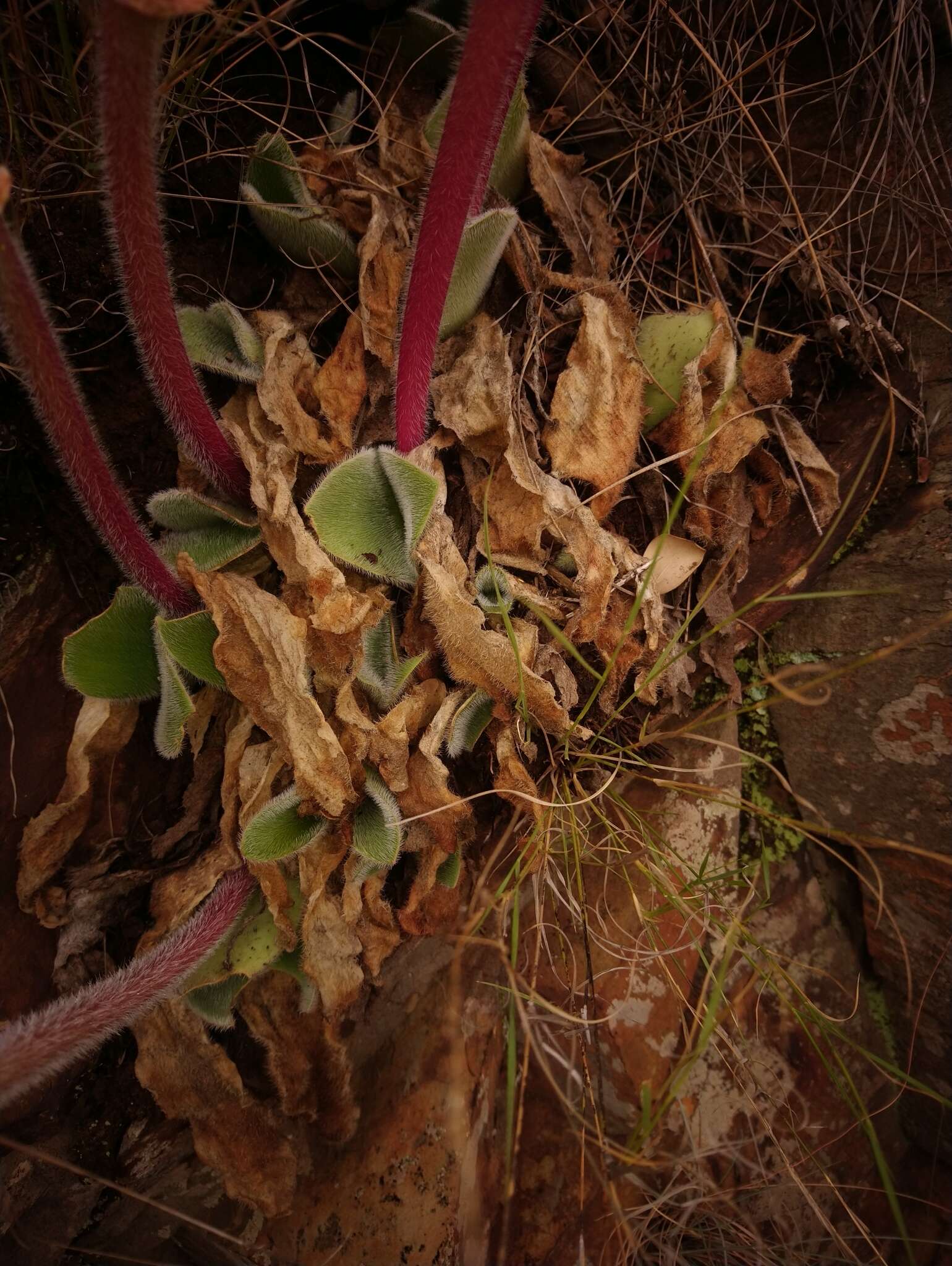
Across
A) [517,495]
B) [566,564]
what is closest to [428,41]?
[517,495]

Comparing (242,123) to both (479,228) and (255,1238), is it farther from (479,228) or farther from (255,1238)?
(255,1238)

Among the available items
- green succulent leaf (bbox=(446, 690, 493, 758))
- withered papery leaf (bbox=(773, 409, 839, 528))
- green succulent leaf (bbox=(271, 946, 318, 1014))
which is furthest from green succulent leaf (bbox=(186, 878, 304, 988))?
withered papery leaf (bbox=(773, 409, 839, 528))

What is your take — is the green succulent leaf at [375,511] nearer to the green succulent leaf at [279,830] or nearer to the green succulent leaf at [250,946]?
the green succulent leaf at [279,830]

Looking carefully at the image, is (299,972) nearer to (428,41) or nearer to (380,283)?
(380,283)

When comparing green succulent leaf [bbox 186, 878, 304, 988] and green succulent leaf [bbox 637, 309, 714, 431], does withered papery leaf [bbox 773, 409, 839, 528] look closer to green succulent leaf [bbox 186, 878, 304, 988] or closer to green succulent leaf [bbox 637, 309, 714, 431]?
green succulent leaf [bbox 637, 309, 714, 431]

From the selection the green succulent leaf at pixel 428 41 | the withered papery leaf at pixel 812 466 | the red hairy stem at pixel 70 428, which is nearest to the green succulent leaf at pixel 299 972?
the red hairy stem at pixel 70 428

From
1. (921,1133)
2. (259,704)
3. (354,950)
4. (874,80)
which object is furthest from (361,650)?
(921,1133)
